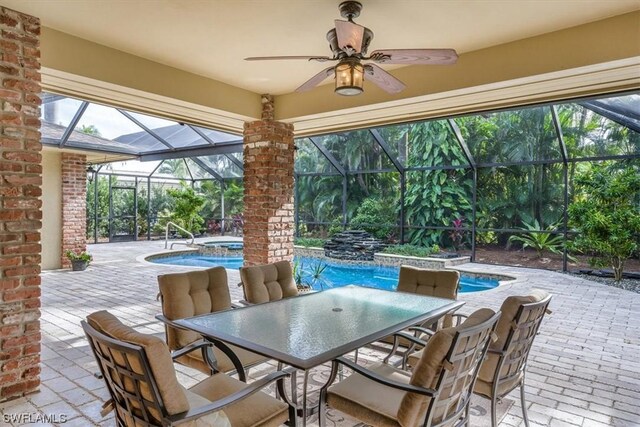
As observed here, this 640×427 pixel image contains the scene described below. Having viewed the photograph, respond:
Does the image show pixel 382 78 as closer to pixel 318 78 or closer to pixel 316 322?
pixel 318 78

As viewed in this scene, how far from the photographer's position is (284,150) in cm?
553

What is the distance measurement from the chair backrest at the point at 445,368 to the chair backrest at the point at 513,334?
0.31 metres

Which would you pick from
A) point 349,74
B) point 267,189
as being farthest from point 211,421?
point 267,189

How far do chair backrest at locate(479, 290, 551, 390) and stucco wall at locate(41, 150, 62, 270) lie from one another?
8925 mm

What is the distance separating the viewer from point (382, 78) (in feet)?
9.90

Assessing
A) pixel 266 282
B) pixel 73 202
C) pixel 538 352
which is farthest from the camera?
pixel 73 202

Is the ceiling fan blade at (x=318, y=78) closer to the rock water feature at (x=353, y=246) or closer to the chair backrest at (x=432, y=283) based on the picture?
the chair backrest at (x=432, y=283)

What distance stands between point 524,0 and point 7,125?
3.78 m

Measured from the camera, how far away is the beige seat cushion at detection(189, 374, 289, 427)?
6.44 ft

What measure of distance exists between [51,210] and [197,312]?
282 inches

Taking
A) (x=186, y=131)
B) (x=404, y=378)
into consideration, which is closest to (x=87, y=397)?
(x=404, y=378)

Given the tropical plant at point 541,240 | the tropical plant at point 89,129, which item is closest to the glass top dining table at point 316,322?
the tropical plant at point 89,129

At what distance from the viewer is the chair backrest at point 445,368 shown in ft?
5.90

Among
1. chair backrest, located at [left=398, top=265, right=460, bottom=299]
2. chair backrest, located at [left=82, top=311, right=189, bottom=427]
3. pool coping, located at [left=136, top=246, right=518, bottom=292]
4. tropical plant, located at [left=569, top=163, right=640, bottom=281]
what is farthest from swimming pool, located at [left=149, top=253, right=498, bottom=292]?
chair backrest, located at [left=82, top=311, right=189, bottom=427]
